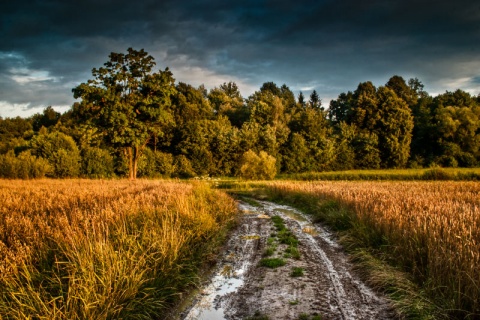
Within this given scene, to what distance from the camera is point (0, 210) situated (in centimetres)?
927

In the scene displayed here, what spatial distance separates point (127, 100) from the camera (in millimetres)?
33938

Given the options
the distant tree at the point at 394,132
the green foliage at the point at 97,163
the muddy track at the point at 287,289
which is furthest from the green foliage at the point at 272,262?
the distant tree at the point at 394,132

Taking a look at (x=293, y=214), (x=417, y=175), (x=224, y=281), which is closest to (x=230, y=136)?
(x=417, y=175)

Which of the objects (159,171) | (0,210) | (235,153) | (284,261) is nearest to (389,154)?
(235,153)

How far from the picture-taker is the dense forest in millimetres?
34188

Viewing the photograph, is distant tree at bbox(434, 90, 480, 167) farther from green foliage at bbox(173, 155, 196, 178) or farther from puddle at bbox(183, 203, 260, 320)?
puddle at bbox(183, 203, 260, 320)

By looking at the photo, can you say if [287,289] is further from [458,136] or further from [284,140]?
[458,136]

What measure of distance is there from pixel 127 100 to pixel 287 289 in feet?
106

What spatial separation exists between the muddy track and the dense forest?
2744 centimetres

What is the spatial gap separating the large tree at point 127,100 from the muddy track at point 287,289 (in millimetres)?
26235

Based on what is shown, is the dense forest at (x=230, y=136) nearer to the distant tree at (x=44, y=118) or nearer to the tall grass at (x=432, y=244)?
the distant tree at (x=44, y=118)

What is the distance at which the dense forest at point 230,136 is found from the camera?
34188mm

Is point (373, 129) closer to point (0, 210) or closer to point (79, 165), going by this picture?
point (79, 165)

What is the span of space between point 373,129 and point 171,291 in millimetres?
59461
